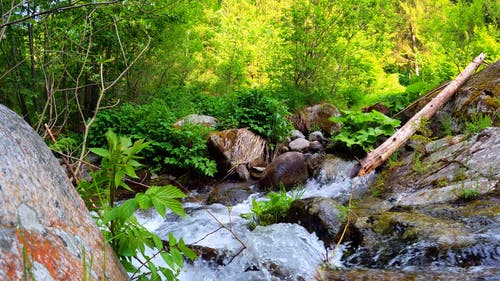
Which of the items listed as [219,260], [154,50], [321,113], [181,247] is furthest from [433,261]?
[154,50]

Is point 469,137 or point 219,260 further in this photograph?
point 469,137

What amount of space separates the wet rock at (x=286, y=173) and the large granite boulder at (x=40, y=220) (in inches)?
201

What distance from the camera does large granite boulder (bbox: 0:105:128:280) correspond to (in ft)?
3.53

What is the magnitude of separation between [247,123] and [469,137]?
424 cm

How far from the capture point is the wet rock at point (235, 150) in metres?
7.31

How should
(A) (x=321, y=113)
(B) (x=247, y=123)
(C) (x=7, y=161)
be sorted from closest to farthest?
(C) (x=7, y=161)
(B) (x=247, y=123)
(A) (x=321, y=113)

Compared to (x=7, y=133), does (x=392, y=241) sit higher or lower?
lower

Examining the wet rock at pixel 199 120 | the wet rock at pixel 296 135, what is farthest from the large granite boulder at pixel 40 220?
the wet rock at pixel 296 135

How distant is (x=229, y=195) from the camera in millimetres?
6137

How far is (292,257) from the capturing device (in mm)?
3203

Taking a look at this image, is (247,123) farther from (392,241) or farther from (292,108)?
(392,241)

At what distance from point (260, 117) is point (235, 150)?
1240 millimetres

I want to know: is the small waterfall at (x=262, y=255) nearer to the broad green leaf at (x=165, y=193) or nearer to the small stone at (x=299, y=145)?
the broad green leaf at (x=165, y=193)

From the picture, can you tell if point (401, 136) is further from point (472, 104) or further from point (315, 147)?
point (315, 147)
